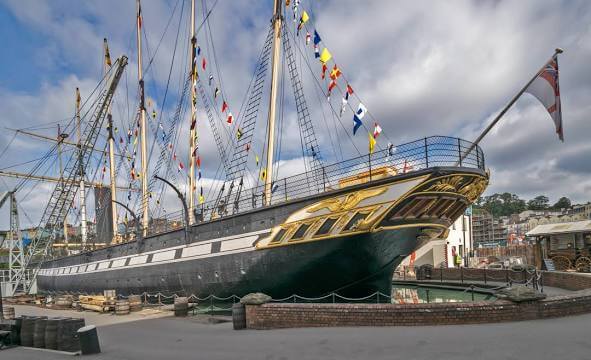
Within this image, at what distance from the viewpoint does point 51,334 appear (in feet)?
30.4

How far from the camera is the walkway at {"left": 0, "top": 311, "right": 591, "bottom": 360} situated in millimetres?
6363

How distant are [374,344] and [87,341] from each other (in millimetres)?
5873

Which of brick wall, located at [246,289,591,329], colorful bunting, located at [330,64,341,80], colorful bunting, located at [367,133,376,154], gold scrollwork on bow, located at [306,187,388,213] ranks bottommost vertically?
brick wall, located at [246,289,591,329]

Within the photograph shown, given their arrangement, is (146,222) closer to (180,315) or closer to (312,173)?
(180,315)

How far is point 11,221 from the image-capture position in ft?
115

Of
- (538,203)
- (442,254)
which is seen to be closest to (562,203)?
(538,203)

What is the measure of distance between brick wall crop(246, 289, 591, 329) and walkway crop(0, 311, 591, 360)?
284 millimetres

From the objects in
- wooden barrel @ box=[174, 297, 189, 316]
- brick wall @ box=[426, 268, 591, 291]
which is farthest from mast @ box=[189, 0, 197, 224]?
brick wall @ box=[426, 268, 591, 291]

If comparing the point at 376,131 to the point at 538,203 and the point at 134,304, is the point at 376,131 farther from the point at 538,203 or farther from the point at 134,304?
the point at 538,203

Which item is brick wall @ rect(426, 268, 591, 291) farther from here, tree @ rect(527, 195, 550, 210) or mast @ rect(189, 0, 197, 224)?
tree @ rect(527, 195, 550, 210)

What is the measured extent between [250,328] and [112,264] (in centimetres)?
1652

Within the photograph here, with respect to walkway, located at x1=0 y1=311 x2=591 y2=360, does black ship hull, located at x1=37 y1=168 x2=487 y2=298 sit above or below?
above

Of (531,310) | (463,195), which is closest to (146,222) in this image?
(463,195)

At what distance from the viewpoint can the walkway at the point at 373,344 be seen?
6363mm
